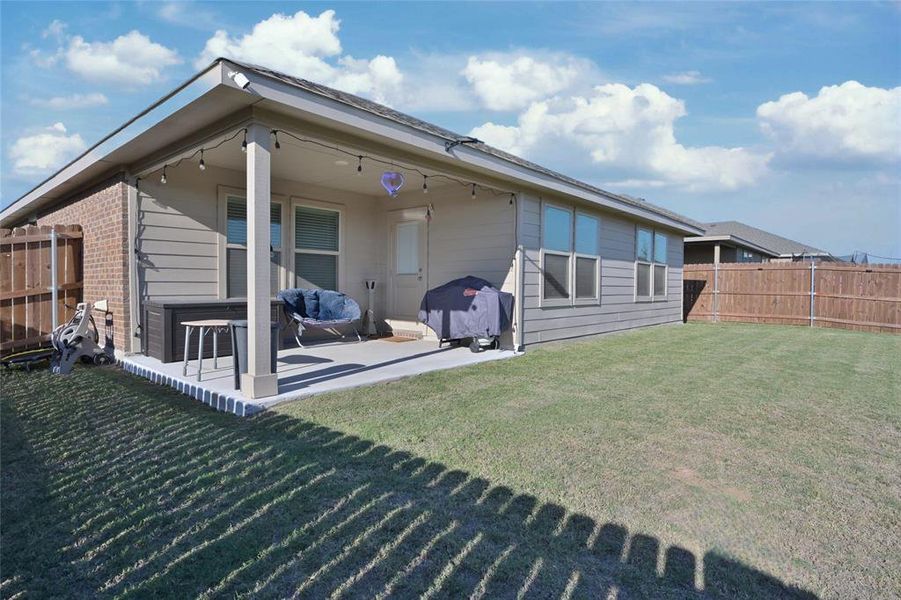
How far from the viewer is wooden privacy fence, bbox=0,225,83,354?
5656 mm

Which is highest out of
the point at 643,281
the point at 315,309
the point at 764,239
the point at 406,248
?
the point at 764,239

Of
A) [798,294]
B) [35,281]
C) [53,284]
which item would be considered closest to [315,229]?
[53,284]

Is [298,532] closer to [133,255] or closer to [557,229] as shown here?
[133,255]

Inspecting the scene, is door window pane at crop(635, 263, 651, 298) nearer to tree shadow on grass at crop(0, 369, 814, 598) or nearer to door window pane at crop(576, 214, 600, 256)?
door window pane at crop(576, 214, 600, 256)

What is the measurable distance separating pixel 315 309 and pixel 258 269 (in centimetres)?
310

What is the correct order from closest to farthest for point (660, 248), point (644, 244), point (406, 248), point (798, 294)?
point (406, 248), point (644, 244), point (660, 248), point (798, 294)

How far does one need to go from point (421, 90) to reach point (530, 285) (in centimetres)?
621

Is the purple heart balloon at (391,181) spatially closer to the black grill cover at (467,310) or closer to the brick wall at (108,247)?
the black grill cover at (467,310)

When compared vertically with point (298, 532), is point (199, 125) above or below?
above

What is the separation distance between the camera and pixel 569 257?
303 inches

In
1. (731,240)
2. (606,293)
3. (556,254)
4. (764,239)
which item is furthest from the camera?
(764,239)

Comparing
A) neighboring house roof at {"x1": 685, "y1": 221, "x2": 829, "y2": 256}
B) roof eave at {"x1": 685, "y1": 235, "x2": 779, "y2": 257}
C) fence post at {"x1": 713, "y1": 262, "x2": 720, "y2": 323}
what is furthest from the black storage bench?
neighboring house roof at {"x1": 685, "y1": 221, "x2": 829, "y2": 256}

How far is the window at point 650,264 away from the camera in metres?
9.84

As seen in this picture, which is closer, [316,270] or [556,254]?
[316,270]
